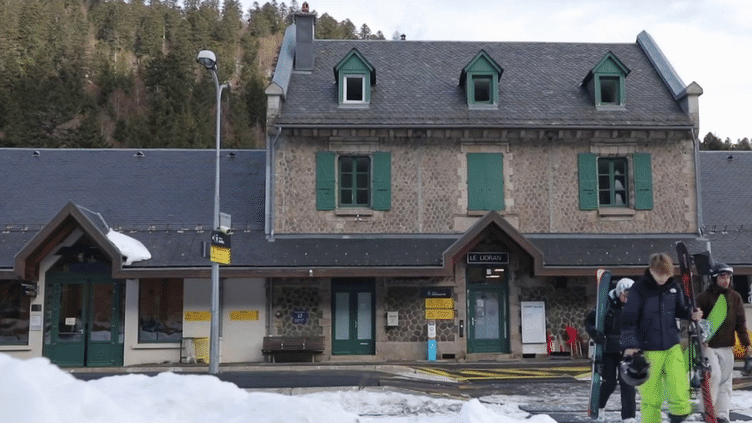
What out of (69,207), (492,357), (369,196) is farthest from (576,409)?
(69,207)

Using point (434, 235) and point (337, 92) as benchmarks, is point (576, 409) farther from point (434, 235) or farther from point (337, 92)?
point (337, 92)

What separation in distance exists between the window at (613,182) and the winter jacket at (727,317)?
11.8m

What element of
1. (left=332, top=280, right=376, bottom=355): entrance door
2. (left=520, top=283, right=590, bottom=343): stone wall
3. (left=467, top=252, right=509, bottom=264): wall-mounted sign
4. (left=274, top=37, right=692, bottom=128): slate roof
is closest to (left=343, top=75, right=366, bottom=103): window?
(left=274, top=37, right=692, bottom=128): slate roof

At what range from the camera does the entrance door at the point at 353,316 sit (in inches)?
752

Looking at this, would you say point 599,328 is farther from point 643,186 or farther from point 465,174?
point 643,186

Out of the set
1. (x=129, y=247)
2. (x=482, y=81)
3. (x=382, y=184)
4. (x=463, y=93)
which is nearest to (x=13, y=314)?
(x=129, y=247)

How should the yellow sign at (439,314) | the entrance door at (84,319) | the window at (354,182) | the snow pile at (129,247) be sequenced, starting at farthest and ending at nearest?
the window at (354,182) → the yellow sign at (439,314) → the entrance door at (84,319) → the snow pile at (129,247)

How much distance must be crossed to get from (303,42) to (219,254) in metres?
9.62

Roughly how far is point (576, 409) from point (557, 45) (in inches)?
665

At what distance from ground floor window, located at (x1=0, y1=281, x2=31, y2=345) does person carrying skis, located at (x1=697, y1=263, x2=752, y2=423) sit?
16260mm

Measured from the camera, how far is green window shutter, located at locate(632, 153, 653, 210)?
19938 mm

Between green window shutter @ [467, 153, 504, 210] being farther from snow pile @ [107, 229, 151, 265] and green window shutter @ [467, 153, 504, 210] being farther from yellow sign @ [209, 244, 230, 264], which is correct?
snow pile @ [107, 229, 151, 265]

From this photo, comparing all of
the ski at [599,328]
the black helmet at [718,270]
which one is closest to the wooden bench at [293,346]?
the ski at [599,328]

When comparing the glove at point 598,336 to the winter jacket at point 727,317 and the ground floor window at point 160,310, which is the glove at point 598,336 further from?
the ground floor window at point 160,310
